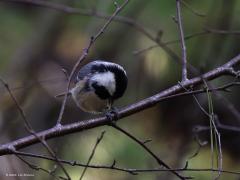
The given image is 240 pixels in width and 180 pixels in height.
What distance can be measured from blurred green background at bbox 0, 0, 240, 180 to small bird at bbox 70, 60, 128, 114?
0.97 metres

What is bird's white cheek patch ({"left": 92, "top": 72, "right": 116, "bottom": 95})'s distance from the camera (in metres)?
2.00

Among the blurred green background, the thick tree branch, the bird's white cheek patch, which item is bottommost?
the thick tree branch

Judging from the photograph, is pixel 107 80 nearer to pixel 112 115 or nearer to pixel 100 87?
pixel 100 87

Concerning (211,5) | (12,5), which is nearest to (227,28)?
(211,5)

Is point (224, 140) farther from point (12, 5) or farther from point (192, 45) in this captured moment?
point (12, 5)

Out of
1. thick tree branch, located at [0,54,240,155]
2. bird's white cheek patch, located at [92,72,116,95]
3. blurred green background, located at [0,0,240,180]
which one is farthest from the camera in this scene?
blurred green background, located at [0,0,240,180]

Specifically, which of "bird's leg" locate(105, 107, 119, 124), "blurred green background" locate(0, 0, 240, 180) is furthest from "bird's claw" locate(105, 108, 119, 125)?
"blurred green background" locate(0, 0, 240, 180)

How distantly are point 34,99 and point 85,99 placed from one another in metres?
A: 1.41

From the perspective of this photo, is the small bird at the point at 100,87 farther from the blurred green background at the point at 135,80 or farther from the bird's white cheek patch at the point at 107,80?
the blurred green background at the point at 135,80

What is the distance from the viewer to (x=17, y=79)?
3.44 m

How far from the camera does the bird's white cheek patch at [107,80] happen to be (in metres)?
2.00

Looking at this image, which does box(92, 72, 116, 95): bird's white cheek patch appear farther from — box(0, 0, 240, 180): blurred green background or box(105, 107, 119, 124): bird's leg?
box(0, 0, 240, 180): blurred green background

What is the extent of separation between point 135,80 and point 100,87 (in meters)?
1.65

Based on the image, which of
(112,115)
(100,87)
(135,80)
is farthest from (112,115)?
A: (135,80)
